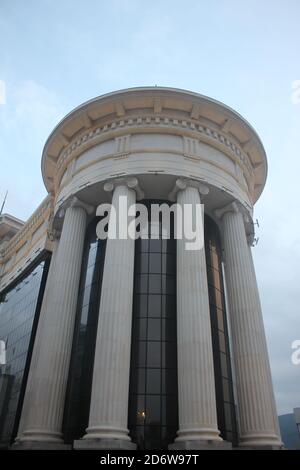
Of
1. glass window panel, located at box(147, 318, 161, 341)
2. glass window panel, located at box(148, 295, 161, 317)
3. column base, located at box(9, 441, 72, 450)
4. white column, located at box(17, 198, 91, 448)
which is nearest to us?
column base, located at box(9, 441, 72, 450)

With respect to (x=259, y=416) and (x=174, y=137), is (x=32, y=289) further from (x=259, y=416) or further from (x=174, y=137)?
(x=259, y=416)

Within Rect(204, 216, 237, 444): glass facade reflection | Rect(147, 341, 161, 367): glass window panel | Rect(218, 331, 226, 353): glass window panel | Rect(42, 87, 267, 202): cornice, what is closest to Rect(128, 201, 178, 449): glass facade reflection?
Rect(147, 341, 161, 367): glass window panel

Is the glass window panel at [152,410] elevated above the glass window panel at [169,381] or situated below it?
below

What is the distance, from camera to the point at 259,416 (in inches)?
791

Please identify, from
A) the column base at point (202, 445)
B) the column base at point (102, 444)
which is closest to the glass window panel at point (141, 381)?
the column base at point (102, 444)

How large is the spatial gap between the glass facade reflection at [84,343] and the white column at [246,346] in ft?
29.4

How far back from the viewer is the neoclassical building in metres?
19.0

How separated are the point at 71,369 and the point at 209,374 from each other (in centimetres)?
937

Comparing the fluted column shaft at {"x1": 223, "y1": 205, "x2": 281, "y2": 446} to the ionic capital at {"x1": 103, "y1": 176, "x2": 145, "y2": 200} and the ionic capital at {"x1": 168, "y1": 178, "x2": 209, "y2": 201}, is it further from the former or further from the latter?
the ionic capital at {"x1": 103, "y1": 176, "x2": 145, "y2": 200}

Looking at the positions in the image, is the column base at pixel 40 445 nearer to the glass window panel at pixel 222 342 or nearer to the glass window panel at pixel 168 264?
the glass window panel at pixel 222 342

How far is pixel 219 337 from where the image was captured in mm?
24484

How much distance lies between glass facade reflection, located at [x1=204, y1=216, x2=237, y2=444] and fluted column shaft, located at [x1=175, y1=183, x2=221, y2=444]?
421 centimetres

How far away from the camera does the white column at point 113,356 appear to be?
16.9 metres
